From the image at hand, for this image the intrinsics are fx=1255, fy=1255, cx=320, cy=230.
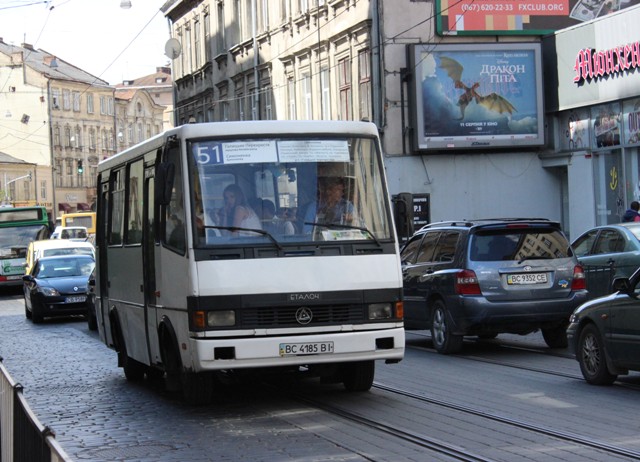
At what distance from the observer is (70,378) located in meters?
15.0

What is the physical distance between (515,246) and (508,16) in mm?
19136

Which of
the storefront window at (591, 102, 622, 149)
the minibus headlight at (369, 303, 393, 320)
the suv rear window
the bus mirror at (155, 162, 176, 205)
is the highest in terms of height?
the storefront window at (591, 102, 622, 149)

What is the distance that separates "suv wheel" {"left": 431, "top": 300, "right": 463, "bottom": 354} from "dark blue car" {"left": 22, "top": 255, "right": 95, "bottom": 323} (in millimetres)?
11147

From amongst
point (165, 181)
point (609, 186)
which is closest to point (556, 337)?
point (165, 181)

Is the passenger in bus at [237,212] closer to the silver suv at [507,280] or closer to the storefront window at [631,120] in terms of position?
the silver suv at [507,280]

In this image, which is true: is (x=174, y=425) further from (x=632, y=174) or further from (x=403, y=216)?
(x=632, y=174)

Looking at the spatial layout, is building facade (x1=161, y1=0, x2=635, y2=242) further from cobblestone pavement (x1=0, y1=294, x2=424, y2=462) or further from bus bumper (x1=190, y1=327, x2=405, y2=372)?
bus bumper (x1=190, y1=327, x2=405, y2=372)

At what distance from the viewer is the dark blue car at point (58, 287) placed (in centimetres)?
2691

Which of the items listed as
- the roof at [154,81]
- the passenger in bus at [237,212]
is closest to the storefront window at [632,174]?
the passenger in bus at [237,212]

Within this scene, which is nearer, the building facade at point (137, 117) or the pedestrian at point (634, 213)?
the pedestrian at point (634, 213)

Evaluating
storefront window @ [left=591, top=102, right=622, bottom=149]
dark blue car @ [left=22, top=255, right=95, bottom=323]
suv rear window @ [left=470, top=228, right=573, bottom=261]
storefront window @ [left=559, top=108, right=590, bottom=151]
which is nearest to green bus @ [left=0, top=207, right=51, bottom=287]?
dark blue car @ [left=22, top=255, right=95, bottom=323]

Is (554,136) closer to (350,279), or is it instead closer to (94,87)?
(350,279)

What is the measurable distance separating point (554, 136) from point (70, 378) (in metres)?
21.1

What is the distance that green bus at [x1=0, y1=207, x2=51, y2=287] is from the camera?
141ft
